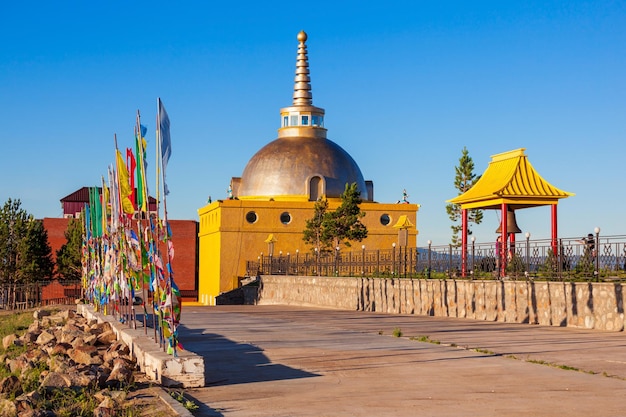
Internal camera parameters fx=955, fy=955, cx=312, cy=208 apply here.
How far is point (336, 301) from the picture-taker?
32812 mm

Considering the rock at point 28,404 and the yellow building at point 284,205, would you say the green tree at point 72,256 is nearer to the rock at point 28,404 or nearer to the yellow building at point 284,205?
the yellow building at point 284,205

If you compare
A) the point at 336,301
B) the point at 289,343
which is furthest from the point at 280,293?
the point at 289,343

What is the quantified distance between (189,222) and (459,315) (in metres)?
53.4

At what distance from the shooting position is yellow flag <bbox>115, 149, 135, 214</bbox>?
622 inches

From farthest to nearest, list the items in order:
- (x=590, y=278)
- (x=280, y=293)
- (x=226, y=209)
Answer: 1. (x=226, y=209)
2. (x=280, y=293)
3. (x=590, y=278)

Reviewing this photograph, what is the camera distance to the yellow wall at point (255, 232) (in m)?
57.9

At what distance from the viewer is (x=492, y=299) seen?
2164 cm

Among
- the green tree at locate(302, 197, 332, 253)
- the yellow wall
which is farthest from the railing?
the yellow wall

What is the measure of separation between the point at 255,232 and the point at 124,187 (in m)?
42.0

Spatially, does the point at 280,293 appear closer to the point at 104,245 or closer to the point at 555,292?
the point at 104,245

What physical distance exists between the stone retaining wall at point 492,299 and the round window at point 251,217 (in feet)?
80.6

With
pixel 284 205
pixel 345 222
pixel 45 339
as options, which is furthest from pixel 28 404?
pixel 284 205

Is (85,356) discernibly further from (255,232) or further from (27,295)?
(255,232)

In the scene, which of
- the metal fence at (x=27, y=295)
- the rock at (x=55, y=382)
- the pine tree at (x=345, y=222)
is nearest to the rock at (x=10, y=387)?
the rock at (x=55, y=382)
